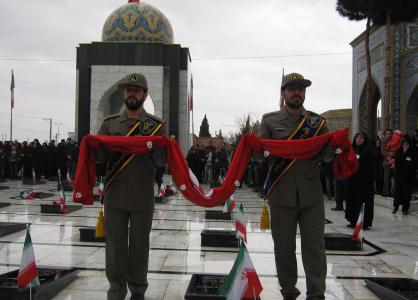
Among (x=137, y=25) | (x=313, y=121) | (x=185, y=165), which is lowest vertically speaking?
(x=185, y=165)

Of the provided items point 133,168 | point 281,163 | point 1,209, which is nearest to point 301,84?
point 281,163

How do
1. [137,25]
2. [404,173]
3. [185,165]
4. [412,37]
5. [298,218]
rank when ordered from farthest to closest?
[137,25]
[412,37]
[404,173]
[185,165]
[298,218]

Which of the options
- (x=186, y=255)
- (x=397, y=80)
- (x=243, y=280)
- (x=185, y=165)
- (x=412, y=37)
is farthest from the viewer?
(x=397, y=80)

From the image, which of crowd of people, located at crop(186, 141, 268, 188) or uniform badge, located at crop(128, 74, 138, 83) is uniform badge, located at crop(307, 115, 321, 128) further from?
crowd of people, located at crop(186, 141, 268, 188)

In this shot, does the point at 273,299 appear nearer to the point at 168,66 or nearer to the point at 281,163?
the point at 281,163

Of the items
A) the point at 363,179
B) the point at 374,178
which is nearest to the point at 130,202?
the point at 363,179

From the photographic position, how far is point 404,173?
10.4 meters

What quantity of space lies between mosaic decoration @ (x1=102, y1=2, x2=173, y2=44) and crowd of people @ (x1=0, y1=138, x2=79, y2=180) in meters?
7.07

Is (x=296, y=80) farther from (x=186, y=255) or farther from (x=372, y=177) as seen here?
(x=372, y=177)

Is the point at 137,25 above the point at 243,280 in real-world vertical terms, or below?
above

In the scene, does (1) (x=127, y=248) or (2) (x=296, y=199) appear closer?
(2) (x=296, y=199)

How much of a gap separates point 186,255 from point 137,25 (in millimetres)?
19970

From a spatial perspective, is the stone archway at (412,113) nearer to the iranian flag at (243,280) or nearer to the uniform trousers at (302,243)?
the uniform trousers at (302,243)

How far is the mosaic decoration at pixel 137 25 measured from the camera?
951 inches
